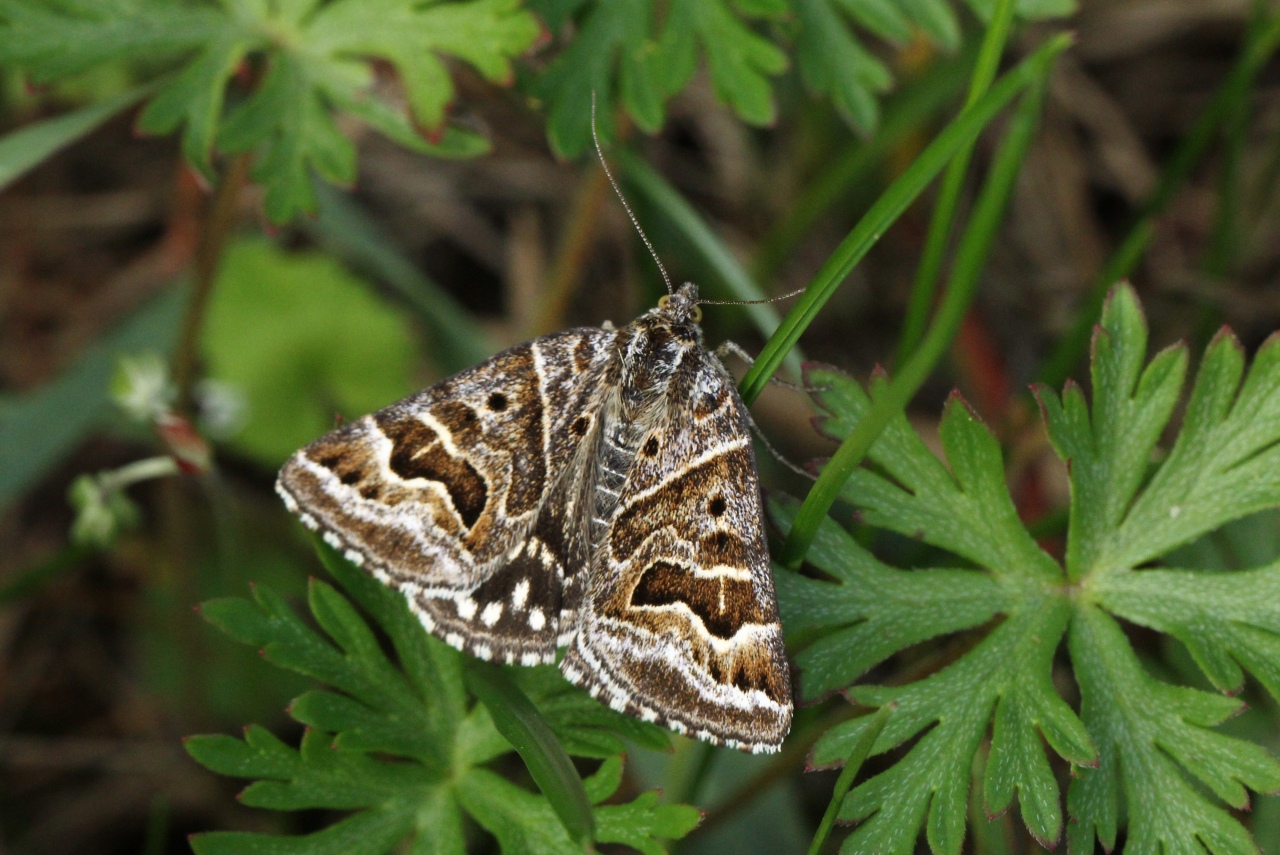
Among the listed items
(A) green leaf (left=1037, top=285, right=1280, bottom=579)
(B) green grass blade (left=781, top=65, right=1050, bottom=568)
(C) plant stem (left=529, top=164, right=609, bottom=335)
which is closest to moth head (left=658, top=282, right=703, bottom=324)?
(B) green grass blade (left=781, top=65, right=1050, bottom=568)

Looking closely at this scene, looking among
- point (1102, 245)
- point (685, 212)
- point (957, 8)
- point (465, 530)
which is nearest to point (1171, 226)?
point (1102, 245)

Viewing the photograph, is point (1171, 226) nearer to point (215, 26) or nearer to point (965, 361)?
point (965, 361)

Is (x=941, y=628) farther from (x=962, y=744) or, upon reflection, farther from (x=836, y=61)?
(x=836, y=61)

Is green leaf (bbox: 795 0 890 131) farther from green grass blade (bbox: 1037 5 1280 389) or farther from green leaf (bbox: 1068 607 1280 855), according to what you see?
green leaf (bbox: 1068 607 1280 855)

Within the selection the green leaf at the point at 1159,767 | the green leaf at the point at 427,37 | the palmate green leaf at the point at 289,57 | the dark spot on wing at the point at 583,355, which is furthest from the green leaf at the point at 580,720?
the green leaf at the point at 427,37

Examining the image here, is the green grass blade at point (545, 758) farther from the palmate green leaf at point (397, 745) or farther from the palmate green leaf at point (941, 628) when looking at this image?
the palmate green leaf at point (941, 628)
